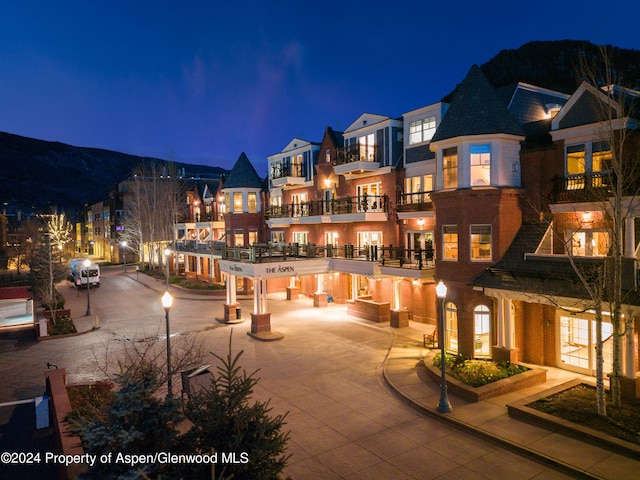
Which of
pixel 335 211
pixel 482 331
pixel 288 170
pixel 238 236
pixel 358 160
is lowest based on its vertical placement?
pixel 482 331

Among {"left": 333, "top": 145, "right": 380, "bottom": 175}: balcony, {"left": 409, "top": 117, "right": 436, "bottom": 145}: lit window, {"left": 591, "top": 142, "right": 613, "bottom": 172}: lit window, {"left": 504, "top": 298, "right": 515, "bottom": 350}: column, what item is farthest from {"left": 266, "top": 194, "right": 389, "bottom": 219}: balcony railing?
{"left": 591, "top": 142, "right": 613, "bottom": 172}: lit window

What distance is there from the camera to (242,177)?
39.8m

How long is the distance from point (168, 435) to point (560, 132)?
17643 mm

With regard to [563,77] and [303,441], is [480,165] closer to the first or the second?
[303,441]

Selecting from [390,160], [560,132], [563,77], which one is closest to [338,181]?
[390,160]

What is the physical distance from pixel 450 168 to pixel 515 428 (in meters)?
11.3

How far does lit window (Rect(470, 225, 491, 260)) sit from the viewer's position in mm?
17938

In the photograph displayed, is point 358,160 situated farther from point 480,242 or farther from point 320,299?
point 480,242

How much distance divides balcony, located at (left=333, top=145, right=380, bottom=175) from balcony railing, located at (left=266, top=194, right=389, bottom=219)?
6.37 ft

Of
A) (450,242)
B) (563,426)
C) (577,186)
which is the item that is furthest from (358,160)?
(563,426)

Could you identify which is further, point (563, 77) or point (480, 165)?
point (563, 77)

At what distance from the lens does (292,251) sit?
28.9 metres

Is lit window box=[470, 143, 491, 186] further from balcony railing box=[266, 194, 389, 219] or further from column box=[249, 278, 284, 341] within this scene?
column box=[249, 278, 284, 341]

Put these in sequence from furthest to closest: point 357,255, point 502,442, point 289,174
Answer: point 289,174, point 357,255, point 502,442
